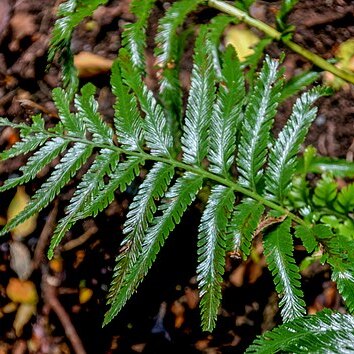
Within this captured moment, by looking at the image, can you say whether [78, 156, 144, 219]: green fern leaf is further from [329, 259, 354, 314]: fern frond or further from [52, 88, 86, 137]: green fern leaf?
[329, 259, 354, 314]: fern frond

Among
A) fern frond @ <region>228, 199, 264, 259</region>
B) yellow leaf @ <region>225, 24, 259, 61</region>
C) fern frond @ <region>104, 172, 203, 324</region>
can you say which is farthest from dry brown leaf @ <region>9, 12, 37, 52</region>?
fern frond @ <region>228, 199, 264, 259</region>

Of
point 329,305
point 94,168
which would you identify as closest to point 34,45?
point 94,168

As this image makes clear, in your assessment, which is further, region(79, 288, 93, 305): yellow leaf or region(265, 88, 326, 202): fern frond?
region(79, 288, 93, 305): yellow leaf

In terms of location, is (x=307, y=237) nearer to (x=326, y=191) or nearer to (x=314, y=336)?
(x=314, y=336)

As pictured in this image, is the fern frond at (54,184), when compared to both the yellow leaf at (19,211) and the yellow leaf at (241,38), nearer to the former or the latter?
the yellow leaf at (19,211)

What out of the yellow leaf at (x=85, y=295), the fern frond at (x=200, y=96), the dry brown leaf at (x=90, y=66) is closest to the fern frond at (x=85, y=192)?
the fern frond at (x=200, y=96)

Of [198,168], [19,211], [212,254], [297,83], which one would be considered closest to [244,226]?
[212,254]
